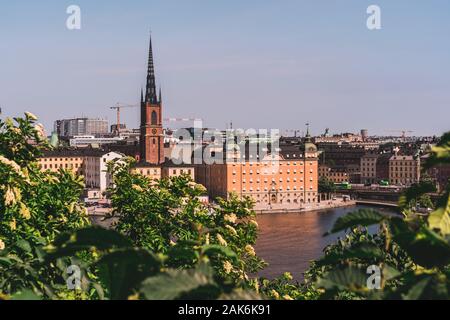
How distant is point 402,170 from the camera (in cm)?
6291

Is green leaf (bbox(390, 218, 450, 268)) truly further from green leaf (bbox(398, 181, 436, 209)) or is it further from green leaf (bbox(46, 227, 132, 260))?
green leaf (bbox(46, 227, 132, 260))

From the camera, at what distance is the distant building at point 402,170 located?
203 feet

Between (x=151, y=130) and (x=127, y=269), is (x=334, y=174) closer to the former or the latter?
(x=151, y=130)

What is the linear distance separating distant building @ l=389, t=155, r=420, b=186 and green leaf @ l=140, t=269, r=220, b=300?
6175cm

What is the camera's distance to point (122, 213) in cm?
721

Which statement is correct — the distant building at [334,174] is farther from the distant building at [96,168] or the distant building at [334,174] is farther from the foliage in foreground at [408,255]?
the foliage in foreground at [408,255]

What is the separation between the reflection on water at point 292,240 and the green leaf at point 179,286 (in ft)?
52.2

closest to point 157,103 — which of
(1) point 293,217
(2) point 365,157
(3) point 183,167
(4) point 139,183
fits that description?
(3) point 183,167

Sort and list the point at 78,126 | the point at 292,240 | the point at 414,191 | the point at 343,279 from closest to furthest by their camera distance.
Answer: the point at 343,279 < the point at 414,191 < the point at 292,240 < the point at 78,126

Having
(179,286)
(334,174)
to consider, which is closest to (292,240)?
(179,286)

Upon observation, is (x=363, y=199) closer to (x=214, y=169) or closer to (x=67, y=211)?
(x=214, y=169)

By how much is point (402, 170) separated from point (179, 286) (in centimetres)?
6330
